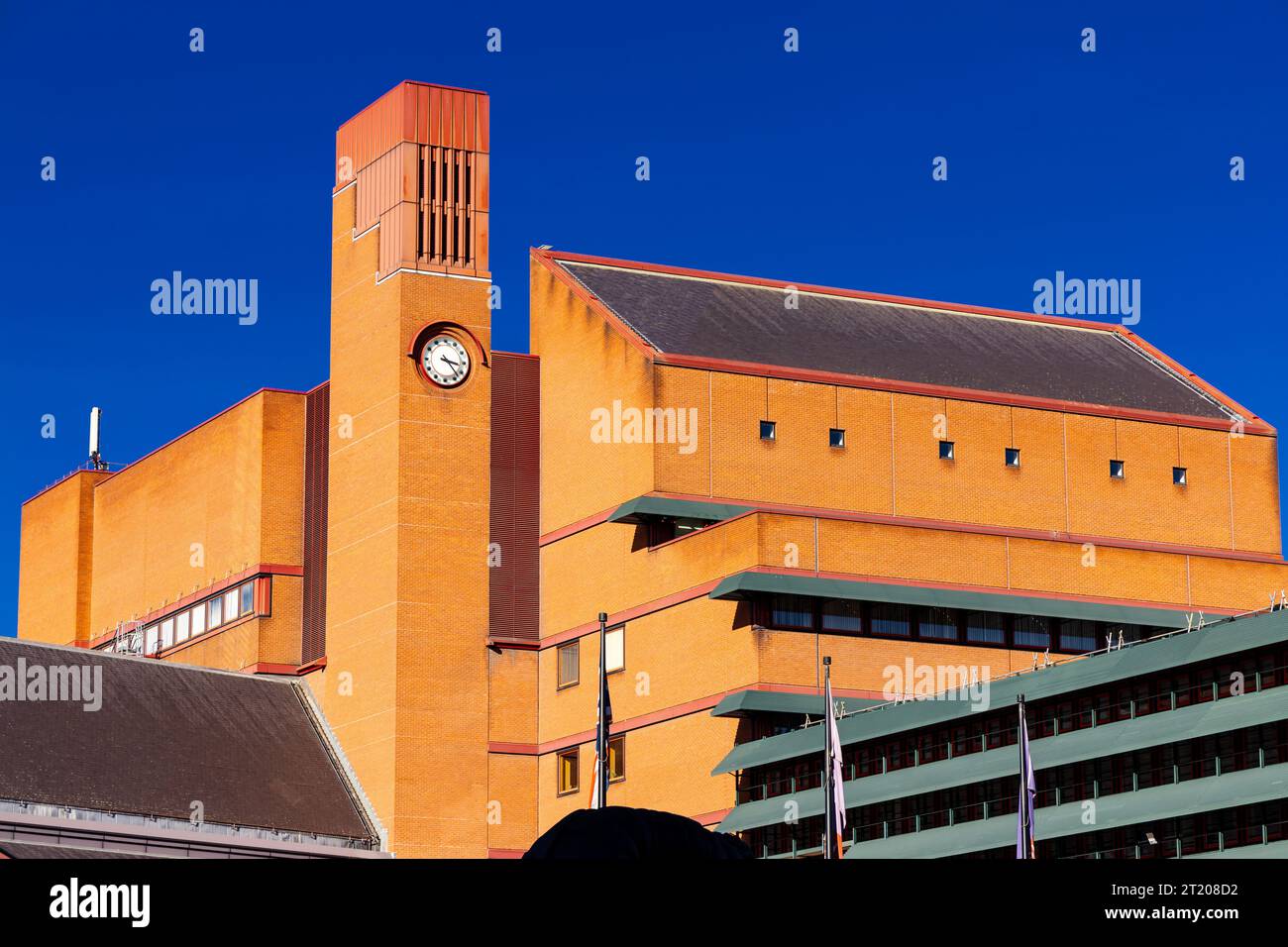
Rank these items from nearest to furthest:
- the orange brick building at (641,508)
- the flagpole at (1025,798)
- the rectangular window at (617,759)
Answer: the flagpole at (1025,798)
the orange brick building at (641,508)
the rectangular window at (617,759)

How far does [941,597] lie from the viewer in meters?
75.1

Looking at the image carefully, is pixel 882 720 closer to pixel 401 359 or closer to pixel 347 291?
pixel 401 359

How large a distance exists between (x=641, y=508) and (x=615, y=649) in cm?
534

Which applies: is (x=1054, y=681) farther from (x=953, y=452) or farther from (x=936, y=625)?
(x=953, y=452)

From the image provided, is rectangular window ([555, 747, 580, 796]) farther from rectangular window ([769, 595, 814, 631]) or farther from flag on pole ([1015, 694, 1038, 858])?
flag on pole ([1015, 694, 1038, 858])

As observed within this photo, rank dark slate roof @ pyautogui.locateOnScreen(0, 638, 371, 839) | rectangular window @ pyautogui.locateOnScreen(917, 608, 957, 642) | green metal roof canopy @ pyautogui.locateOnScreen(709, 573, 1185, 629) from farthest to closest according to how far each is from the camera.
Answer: dark slate roof @ pyautogui.locateOnScreen(0, 638, 371, 839)
rectangular window @ pyautogui.locateOnScreen(917, 608, 957, 642)
green metal roof canopy @ pyautogui.locateOnScreen(709, 573, 1185, 629)

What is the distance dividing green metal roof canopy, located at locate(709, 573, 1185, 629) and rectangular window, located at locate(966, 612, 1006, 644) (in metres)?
0.89

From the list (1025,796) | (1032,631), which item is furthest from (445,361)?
(1025,796)

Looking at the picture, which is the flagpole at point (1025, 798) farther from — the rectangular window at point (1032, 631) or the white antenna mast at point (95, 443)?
the white antenna mast at point (95, 443)

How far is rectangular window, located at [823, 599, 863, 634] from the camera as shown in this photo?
74000 millimetres

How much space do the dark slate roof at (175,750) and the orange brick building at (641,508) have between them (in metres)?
1.62

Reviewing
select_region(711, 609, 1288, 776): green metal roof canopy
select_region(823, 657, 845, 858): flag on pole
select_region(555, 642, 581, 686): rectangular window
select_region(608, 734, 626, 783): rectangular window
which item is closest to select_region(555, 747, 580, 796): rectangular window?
select_region(555, 642, 581, 686): rectangular window

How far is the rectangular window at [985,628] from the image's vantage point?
76125 millimetres

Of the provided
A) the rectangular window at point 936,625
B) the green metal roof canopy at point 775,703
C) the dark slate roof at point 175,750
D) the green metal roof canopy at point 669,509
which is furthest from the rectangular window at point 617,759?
the rectangular window at point 936,625
